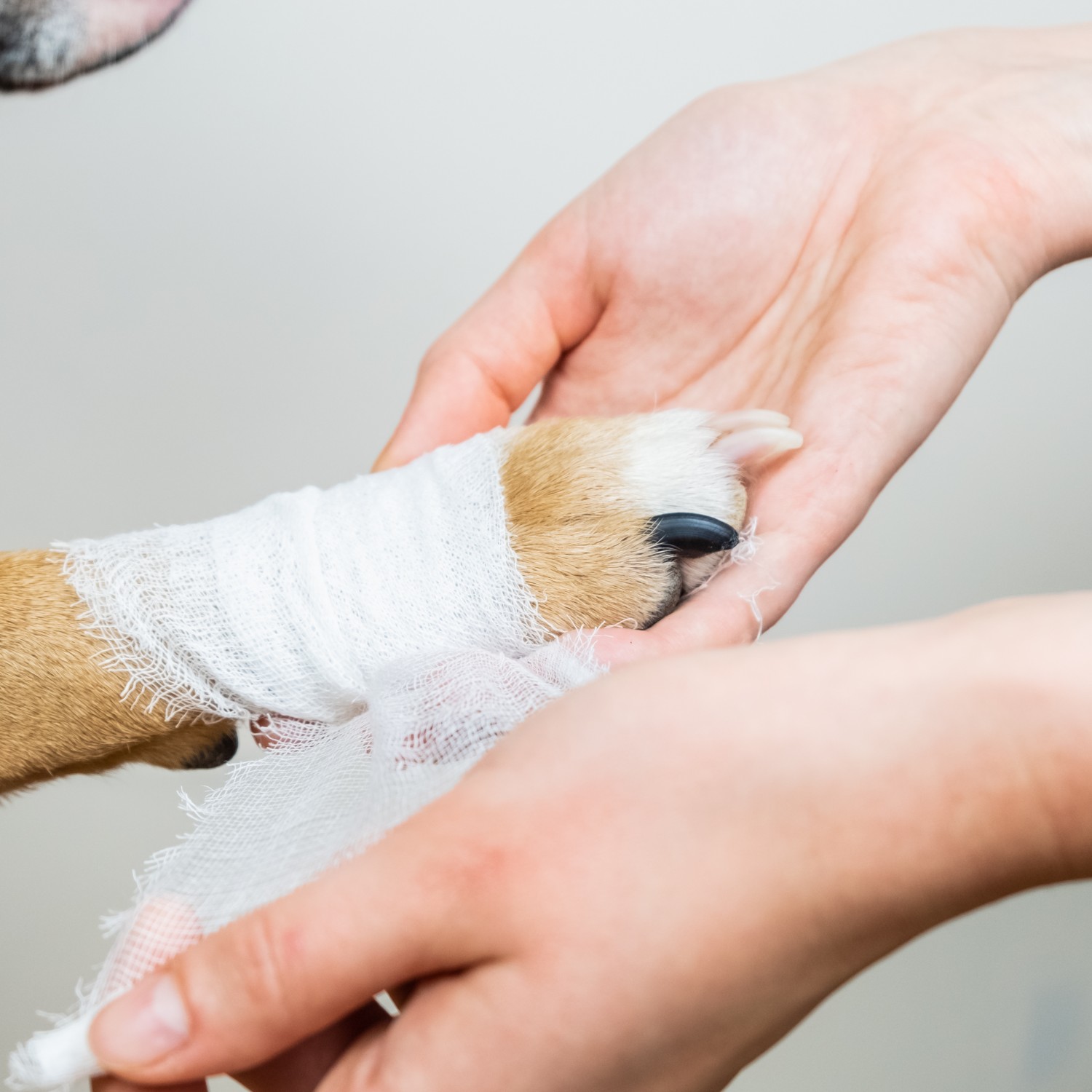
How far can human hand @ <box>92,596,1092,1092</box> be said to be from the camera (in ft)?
1.14

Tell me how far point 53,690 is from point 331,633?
19 centimetres

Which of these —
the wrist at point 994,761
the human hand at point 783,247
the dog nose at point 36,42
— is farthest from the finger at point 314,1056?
the dog nose at point 36,42

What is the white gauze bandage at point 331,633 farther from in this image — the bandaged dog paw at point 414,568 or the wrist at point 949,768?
the wrist at point 949,768

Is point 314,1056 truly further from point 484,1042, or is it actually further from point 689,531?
point 689,531

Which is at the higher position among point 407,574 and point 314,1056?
point 407,574

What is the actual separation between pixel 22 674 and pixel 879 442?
576mm

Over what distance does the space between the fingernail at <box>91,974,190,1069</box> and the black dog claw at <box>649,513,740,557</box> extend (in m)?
0.35

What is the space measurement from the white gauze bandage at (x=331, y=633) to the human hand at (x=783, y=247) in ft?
0.59

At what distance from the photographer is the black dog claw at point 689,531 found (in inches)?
23.3

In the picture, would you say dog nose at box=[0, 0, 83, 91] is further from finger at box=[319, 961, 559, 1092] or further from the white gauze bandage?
finger at box=[319, 961, 559, 1092]

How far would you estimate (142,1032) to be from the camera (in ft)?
1.18

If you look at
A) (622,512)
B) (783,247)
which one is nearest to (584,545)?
(622,512)

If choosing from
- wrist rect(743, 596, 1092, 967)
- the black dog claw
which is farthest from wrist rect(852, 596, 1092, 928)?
the black dog claw

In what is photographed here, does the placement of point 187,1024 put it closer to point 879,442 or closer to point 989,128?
point 879,442
